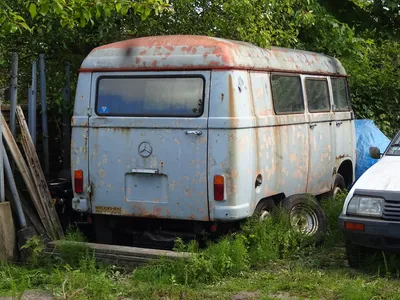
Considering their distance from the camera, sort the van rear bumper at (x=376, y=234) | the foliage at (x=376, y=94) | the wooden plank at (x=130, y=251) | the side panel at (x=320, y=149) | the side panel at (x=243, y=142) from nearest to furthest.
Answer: the van rear bumper at (x=376, y=234)
the wooden plank at (x=130, y=251)
the side panel at (x=243, y=142)
the side panel at (x=320, y=149)
the foliage at (x=376, y=94)

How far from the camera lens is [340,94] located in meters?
9.57

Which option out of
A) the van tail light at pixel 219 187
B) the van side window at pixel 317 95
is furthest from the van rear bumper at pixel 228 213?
the van side window at pixel 317 95

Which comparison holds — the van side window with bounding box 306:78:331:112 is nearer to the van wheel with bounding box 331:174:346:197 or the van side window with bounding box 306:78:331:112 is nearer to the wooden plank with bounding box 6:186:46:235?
the van wheel with bounding box 331:174:346:197

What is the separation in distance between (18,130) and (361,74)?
8.06 meters

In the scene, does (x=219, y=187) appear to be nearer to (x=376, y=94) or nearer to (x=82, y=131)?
(x=82, y=131)

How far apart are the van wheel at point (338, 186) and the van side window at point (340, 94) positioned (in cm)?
99

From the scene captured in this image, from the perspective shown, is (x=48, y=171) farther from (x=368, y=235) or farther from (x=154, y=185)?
(x=368, y=235)

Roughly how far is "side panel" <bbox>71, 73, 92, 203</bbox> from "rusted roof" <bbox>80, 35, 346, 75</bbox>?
0.62 feet

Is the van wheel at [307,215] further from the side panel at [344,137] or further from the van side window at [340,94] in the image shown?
the van side window at [340,94]

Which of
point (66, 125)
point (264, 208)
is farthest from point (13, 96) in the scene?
point (264, 208)

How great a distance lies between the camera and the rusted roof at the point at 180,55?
6.70 m

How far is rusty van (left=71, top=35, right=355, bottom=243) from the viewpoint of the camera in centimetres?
664

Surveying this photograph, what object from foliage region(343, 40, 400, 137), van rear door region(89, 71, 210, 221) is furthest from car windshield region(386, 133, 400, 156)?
foliage region(343, 40, 400, 137)

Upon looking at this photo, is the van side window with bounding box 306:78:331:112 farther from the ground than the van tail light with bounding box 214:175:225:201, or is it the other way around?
the van side window with bounding box 306:78:331:112
